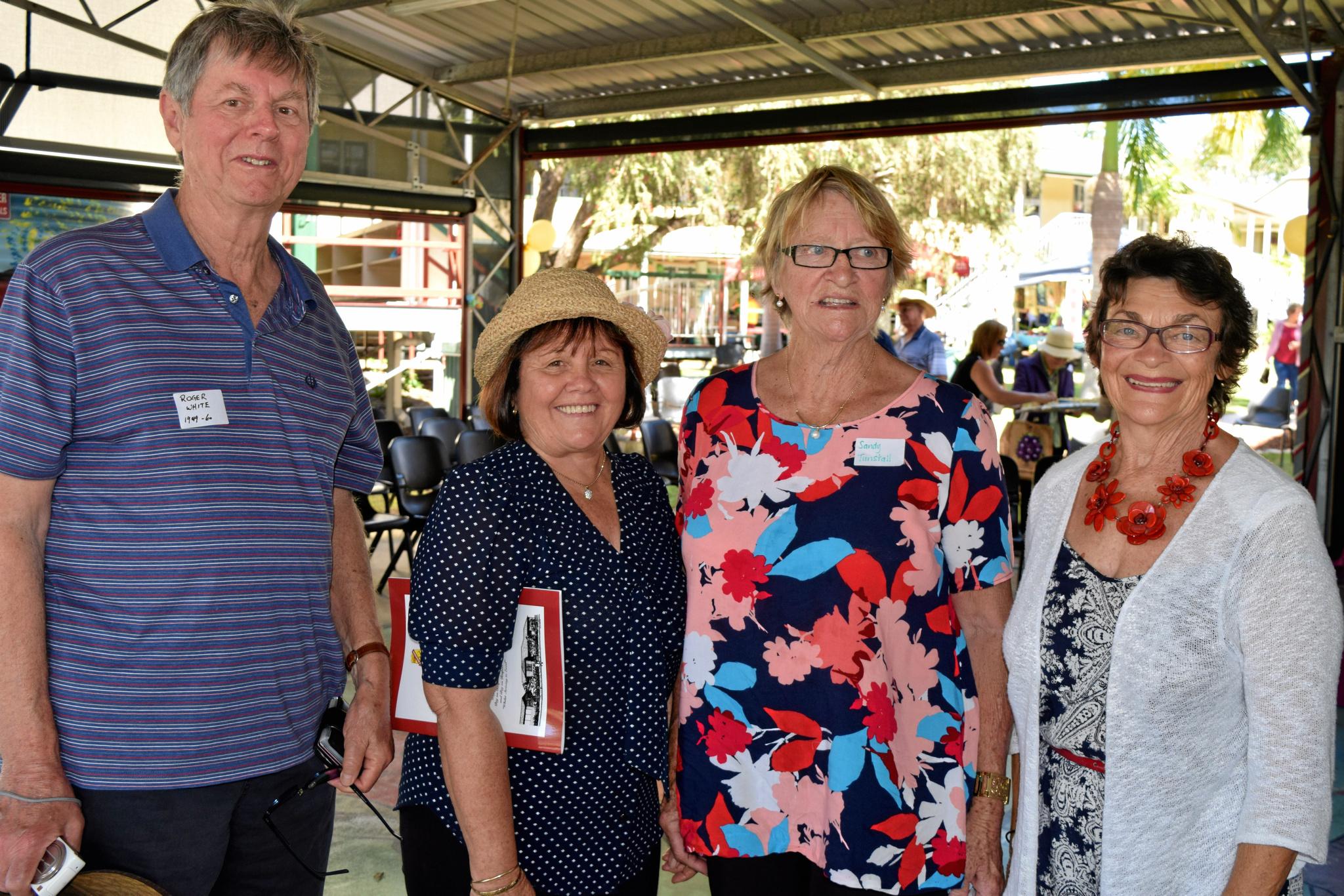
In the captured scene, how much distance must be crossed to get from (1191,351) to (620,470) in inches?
39.2

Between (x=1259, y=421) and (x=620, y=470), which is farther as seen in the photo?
(x=1259, y=421)

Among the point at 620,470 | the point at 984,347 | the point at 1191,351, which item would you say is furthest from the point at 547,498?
the point at 984,347

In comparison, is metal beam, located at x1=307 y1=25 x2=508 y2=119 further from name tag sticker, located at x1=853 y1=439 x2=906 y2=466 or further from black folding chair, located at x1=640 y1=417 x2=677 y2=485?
name tag sticker, located at x1=853 y1=439 x2=906 y2=466

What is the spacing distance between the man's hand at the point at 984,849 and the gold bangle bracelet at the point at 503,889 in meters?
0.83

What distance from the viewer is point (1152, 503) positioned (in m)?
1.93

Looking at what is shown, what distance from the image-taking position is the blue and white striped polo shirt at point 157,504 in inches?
66.6

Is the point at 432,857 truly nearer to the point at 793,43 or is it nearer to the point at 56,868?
the point at 56,868

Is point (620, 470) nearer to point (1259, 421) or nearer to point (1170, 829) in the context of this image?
point (1170, 829)

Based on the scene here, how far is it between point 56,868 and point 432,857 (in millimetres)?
566

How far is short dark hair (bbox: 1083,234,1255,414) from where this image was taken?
1.91m

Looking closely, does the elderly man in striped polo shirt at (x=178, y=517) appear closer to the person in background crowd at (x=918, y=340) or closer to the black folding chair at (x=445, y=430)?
the black folding chair at (x=445, y=430)

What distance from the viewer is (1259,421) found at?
14.5 meters

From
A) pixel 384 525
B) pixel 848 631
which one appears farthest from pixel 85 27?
pixel 848 631

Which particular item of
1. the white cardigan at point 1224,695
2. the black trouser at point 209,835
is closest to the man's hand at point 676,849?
the black trouser at point 209,835
